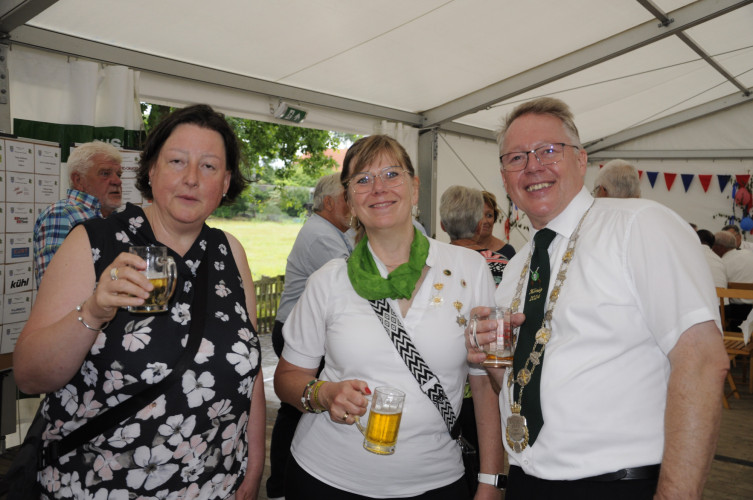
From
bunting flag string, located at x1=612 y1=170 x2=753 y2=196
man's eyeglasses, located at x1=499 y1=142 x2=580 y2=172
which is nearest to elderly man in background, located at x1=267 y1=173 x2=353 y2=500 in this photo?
man's eyeglasses, located at x1=499 y1=142 x2=580 y2=172

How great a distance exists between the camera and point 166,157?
163 cm

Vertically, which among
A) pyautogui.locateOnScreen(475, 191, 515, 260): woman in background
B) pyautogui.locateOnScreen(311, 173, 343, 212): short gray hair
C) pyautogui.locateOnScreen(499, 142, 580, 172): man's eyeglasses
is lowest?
pyautogui.locateOnScreen(475, 191, 515, 260): woman in background

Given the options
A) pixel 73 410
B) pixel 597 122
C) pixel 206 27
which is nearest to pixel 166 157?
pixel 73 410

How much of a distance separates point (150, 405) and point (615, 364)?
118 centimetres

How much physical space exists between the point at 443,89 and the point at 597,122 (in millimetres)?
4840

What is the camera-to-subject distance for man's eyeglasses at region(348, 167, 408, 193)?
182 cm

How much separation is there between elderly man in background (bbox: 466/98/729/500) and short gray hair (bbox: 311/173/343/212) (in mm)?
2200

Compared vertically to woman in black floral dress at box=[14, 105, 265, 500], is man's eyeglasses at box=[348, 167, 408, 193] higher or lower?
higher

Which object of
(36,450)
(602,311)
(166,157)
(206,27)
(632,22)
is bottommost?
(36,450)

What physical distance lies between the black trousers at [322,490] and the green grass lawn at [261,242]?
1259cm

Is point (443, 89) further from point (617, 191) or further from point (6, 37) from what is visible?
point (6, 37)

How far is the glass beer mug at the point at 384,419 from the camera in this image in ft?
4.66

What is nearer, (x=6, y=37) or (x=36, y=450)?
(x=36, y=450)

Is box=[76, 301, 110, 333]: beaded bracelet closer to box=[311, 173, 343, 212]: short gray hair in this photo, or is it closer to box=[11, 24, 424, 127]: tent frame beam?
box=[311, 173, 343, 212]: short gray hair
